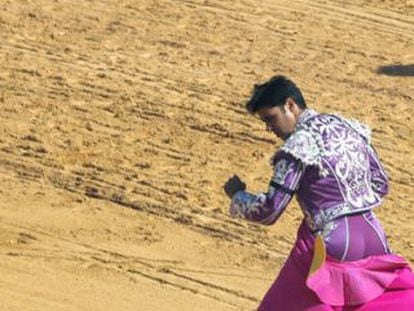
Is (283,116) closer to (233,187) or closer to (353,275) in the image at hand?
(233,187)

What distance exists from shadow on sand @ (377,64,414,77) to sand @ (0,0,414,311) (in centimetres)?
3

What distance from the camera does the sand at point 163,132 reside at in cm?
870

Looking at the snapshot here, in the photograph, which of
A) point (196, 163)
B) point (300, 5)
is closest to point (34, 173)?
point (196, 163)

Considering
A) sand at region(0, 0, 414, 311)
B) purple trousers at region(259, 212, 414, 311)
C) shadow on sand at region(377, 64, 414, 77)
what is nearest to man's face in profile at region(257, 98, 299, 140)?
purple trousers at region(259, 212, 414, 311)

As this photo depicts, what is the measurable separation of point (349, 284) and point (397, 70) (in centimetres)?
860

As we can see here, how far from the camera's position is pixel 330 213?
221 inches

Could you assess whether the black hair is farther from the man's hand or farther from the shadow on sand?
the shadow on sand

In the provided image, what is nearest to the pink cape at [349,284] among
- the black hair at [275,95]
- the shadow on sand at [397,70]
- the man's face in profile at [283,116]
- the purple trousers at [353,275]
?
the purple trousers at [353,275]

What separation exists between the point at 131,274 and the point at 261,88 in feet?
10.3

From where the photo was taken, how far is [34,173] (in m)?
10.4

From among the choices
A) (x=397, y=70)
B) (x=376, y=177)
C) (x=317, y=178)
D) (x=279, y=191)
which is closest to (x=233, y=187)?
(x=279, y=191)

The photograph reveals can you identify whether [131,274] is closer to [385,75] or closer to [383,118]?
[383,118]

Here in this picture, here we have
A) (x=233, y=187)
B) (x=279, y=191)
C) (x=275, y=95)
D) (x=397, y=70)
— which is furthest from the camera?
(x=397, y=70)

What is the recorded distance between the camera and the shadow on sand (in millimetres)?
13820
